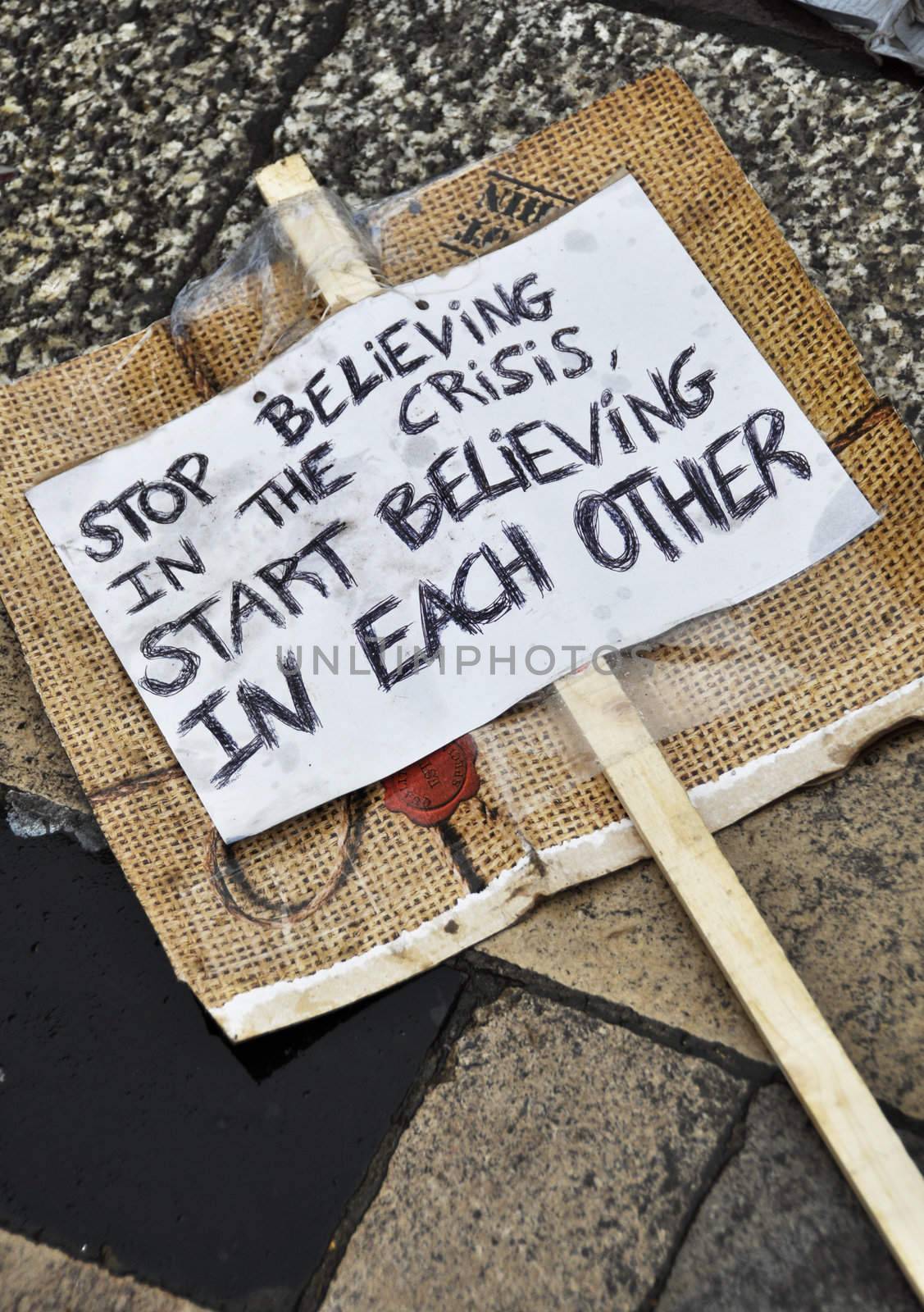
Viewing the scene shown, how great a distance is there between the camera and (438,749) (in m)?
1.17

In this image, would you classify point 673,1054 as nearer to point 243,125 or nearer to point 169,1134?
point 169,1134

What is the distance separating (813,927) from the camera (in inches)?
43.8

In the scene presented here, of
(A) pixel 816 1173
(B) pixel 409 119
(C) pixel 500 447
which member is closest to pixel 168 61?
(B) pixel 409 119

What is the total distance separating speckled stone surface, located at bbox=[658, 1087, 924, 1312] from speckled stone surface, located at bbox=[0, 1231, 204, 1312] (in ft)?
1.70

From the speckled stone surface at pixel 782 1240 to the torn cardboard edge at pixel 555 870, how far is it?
0.30m

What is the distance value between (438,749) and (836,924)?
477mm

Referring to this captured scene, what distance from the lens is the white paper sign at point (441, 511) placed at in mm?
1175

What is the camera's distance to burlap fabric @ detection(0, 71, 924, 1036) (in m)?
1.14

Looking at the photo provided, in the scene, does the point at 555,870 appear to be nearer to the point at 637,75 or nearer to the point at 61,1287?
the point at 61,1287

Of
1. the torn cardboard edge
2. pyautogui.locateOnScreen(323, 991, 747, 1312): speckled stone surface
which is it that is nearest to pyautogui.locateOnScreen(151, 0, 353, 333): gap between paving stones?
the torn cardboard edge

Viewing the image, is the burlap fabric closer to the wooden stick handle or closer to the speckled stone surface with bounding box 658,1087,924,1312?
the wooden stick handle

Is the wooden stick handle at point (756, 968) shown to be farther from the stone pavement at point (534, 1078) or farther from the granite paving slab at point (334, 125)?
the granite paving slab at point (334, 125)

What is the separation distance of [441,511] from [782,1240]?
84 cm

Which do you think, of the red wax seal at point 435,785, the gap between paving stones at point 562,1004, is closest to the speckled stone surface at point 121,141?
the red wax seal at point 435,785
